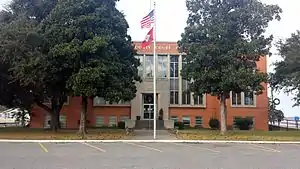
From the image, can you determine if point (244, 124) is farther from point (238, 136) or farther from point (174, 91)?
point (238, 136)

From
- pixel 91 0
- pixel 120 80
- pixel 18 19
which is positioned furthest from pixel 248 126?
pixel 18 19

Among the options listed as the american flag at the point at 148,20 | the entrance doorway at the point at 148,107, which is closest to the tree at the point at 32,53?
the american flag at the point at 148,20

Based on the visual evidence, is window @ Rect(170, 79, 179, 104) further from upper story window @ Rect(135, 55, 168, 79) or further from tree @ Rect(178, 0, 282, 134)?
tree @ Rect(178, 0, 282, 134)

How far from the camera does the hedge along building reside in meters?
46.9

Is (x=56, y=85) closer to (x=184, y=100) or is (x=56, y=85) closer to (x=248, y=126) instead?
(x=184, y=100)

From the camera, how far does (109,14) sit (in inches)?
1215

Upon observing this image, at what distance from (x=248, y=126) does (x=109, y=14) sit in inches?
891

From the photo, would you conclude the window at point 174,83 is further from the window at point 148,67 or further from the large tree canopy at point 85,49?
the large tree canopy at point 85,49

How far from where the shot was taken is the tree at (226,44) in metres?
31.0

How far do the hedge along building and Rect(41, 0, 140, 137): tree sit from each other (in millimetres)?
15685

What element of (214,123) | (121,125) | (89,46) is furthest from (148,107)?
(89,46)

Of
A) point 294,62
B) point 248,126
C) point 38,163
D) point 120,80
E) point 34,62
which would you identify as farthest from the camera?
point 248,126

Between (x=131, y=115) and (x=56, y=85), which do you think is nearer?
(x=56, y=85)

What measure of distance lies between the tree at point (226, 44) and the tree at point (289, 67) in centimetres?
318
